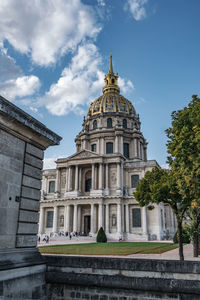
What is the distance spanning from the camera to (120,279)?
8031mm

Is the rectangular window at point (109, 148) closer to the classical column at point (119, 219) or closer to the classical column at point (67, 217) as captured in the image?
the classical column at point (119, 219)

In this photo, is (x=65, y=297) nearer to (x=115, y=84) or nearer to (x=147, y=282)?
(x=147, y=282)

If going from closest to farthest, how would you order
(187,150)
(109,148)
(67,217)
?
(187,150) < (67,217) < (109,148)

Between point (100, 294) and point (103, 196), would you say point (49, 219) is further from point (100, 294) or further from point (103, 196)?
point (100, 294)

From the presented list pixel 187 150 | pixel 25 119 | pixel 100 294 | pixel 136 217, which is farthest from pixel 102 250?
pixel 136 217

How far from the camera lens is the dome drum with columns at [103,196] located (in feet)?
160

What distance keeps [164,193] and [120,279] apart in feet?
29.9

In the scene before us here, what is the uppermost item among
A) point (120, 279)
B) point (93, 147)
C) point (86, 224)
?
point (93, 147)

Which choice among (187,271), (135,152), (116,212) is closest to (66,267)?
(187,271)

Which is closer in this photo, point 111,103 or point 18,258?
point 18,258

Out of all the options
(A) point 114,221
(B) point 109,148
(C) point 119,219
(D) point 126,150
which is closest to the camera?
(C) point 119,219

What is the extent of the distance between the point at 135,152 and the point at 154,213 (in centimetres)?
1800

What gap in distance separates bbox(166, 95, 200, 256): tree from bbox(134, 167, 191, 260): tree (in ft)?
2.54

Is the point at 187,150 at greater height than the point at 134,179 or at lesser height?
lesser
